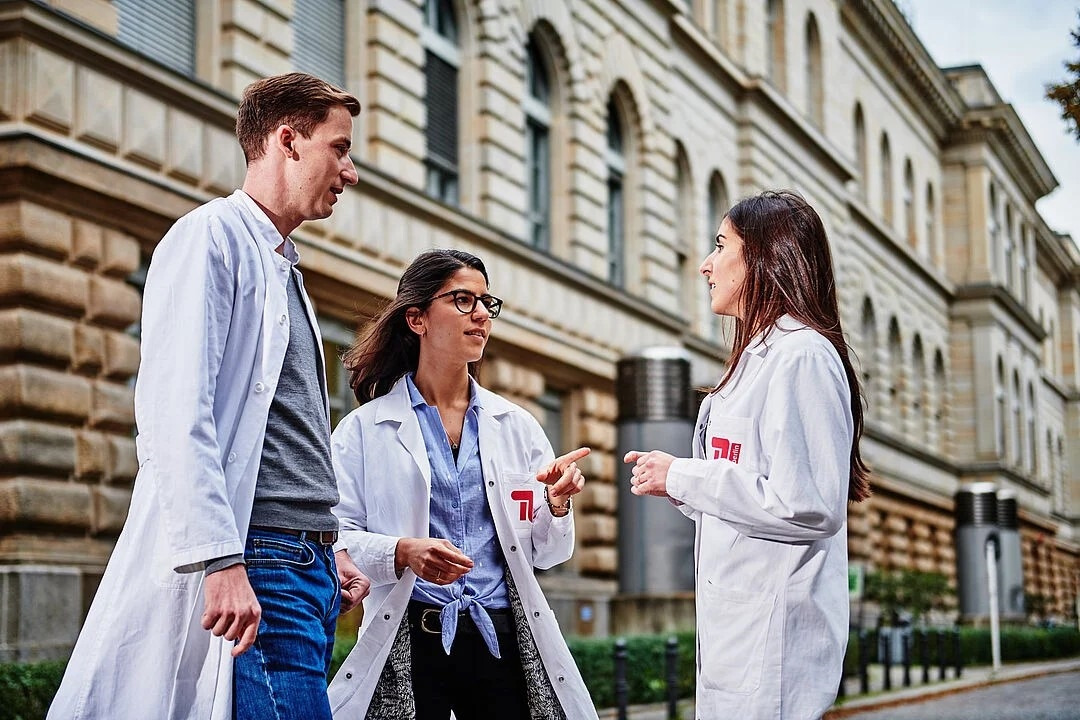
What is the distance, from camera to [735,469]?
3.92 m

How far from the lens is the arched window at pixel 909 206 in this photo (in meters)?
52.0

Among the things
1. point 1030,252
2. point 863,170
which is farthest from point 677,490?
point 1030,252

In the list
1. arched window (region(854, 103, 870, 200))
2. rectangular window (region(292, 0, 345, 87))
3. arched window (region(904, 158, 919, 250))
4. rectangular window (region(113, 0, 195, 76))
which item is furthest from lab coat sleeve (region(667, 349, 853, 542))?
arched window (region(904, 158, 919, 250))

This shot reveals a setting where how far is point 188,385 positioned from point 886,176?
47072mm

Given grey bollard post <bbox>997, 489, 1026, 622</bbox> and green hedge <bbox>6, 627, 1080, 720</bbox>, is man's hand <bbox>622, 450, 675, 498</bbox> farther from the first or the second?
grey bollard post <bbox>997, 489, 1026, 622</bbox>

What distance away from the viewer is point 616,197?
2658 centimetres

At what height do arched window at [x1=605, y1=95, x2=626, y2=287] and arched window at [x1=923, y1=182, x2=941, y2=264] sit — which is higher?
arched window at [x1=923, y1=182, x2=941, y2=264]

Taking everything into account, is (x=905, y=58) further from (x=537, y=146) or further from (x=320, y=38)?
(x=320, y=38)

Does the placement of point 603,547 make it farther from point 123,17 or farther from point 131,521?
point 131,521

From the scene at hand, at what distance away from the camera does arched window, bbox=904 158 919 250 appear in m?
52.0

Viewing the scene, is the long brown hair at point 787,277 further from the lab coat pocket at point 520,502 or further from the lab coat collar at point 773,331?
the lab coat pocket at point 520,502

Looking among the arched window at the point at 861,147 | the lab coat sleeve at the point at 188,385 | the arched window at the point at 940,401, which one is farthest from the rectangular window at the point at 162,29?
the arched window at the point at 940,401

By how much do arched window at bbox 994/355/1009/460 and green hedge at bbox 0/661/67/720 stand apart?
49.0 meters

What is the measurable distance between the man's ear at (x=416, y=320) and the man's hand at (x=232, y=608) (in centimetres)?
185
